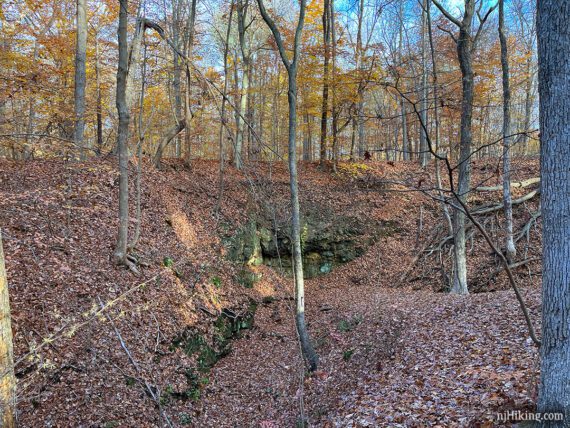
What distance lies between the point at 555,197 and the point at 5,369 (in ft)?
17.2

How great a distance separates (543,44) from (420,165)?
16335 mm

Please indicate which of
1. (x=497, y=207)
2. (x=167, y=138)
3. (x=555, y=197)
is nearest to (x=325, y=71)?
(x=167, y=138)

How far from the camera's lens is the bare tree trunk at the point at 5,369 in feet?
10.9

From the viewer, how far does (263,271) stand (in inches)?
496

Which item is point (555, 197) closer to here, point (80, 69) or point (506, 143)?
point (506, 143)

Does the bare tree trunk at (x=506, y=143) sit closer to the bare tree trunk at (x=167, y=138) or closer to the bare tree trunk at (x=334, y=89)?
the bare tree trunk at (x=334, y=89)

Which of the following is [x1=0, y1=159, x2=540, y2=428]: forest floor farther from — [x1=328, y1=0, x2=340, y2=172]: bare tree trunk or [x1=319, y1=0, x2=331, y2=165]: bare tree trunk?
→ [x1=319, y1=0, x2=331, y2=165]: bare tree trunk

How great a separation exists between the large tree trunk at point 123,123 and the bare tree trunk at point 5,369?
440 centimetres

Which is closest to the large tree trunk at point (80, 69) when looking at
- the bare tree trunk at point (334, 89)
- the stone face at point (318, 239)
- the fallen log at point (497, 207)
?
the stone face at point (318, 239)

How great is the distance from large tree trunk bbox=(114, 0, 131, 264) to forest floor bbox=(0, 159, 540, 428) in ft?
1.74

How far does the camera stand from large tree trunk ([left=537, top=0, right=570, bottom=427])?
2555mm

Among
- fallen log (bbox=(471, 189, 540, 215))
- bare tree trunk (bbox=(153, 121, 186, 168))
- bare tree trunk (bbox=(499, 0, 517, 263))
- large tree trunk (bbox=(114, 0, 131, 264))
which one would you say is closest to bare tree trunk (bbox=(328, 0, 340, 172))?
fallen log (bbox=(471, 189, 540, 215))

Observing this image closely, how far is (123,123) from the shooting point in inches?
296

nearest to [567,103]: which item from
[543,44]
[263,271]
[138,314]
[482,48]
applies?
[543,44]
